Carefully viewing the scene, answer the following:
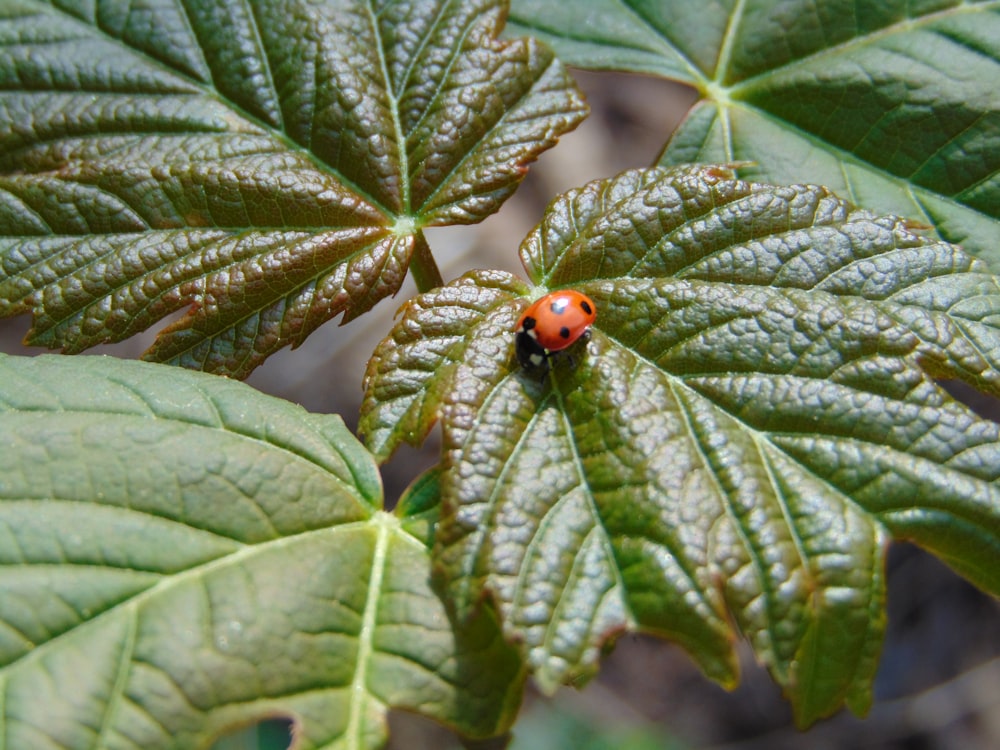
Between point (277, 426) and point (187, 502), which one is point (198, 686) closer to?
point (187, 502)

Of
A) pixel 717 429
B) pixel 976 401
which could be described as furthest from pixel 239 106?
pixel 976 401

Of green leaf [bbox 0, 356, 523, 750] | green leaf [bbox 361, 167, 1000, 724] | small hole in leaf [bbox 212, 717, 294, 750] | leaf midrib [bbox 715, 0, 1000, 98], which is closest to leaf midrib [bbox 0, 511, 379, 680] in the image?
green leaf [bbox 0, 356, 523, 750]

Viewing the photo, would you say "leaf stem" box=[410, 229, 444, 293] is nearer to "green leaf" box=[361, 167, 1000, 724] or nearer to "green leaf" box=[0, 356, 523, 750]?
"green leaf" box=[361, 167, 1000, 724]

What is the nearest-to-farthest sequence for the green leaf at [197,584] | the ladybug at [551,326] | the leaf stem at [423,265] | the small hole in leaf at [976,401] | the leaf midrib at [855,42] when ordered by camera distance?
the green leaf at [197,584] → the ladybug at [551,326] → the leaf stem at [423,265] → the leaf midrib at [855,42] → the small hole in leaf at [976,401]

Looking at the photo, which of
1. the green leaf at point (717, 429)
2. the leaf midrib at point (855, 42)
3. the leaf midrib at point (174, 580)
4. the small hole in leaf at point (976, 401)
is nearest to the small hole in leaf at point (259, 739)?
the leaf midrib at point (174, 580)

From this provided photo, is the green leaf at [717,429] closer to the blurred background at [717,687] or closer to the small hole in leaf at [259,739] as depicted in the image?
the small hole in leaf at [259,739]
